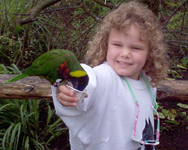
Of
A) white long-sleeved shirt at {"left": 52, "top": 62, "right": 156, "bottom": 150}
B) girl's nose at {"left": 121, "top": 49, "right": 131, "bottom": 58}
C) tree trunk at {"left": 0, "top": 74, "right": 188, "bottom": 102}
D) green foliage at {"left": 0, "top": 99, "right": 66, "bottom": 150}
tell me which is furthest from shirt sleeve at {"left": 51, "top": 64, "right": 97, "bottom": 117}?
green foliage at {"left": 0, "top": 99, "right": 66, "bottom": 150}

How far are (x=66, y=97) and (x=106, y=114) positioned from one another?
1.02 ft

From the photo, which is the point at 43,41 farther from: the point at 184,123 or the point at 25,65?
the point at 184,123

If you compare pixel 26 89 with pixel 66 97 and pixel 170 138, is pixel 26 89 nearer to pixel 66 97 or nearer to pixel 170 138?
pixel 66 97

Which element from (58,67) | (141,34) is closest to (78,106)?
(58,67)

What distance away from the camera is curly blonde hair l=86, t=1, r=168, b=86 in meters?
1.03

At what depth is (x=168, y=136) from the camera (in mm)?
2168

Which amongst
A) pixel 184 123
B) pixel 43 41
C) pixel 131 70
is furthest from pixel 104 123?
pixel 43 41

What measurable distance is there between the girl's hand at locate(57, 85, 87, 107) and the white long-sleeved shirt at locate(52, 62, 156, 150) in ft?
0.22

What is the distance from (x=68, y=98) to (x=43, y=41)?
246cm

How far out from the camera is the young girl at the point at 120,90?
0.91 m

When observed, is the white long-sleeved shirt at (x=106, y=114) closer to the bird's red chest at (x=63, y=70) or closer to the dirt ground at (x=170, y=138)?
the bird's red chest at (x=63, y=70)

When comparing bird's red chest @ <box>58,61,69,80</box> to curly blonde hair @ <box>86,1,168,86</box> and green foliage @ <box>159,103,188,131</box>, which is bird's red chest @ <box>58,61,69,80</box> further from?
green foliage @ <box>159,103,188,131</box>

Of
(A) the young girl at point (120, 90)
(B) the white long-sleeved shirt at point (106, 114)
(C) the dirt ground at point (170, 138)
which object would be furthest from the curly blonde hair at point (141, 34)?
(C) the dirt ground at point (170, 138)

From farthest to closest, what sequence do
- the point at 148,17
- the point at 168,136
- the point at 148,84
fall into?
1. the point at 168,136
2. the point at 148,84
3. the point at 148,17
